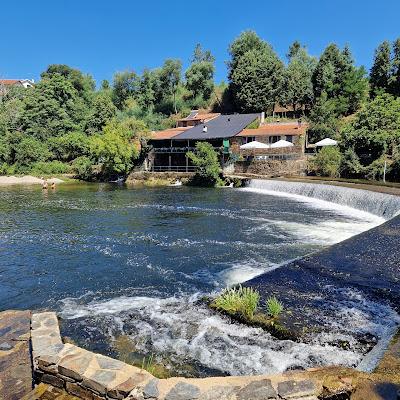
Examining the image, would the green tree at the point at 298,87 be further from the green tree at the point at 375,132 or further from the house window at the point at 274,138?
A: the green tree at the point at 375,132

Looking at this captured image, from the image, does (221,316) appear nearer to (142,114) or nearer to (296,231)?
(296,231)

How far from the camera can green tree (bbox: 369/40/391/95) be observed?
52531 millimetres

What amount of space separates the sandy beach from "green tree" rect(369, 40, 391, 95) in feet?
146

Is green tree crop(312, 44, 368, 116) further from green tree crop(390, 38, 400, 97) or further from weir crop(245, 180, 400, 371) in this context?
weir crop(245, 180, 400, 371)

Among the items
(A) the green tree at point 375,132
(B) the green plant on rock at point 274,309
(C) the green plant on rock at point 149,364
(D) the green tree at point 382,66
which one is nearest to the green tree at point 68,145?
(A) the green tree at point 375,132

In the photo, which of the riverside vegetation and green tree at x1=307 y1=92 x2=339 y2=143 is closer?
the riverside vegetation

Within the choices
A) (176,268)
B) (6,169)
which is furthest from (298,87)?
(176,268)

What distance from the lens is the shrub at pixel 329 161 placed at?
35.8m

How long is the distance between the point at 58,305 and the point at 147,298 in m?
2.41

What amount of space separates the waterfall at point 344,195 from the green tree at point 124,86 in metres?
49.4

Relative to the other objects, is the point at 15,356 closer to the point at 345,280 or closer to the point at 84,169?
the point at 345,280

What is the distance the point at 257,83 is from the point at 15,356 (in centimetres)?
6043

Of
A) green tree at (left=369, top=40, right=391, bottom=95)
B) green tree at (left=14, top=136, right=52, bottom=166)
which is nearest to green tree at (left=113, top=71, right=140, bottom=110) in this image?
green tree at (left=14, top=136, right=52, bottom=166)

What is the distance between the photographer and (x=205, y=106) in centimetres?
7494
